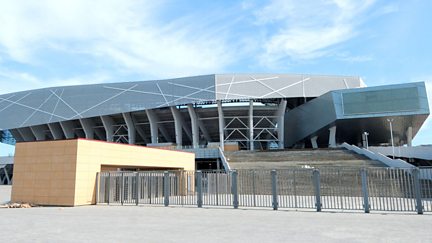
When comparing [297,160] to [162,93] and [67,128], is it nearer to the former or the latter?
[162,93]

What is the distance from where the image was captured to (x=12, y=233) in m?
9.02

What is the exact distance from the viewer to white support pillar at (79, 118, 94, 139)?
6209 cm

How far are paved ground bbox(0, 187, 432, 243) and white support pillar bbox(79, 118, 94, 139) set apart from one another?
52675 mm

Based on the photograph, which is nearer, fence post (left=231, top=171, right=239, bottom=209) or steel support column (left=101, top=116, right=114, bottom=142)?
fence post (left=231, top=171, right=239, bottom=209)

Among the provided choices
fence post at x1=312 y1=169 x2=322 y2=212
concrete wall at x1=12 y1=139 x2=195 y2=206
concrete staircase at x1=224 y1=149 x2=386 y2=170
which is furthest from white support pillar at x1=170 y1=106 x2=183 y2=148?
fence post at x1=312 y1=169 x2=322 y2=212

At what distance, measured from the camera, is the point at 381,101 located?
47.0m

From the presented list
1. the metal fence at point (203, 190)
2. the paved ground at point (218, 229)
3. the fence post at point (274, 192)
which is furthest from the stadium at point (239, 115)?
the paved ground at point (218, 229)

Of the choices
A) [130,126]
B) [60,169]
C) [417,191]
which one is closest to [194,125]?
[130,126]

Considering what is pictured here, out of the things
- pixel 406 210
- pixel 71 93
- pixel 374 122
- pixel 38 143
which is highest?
pixel 71 93

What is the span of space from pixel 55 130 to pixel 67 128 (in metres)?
2.86

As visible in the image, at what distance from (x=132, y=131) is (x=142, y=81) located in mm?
9665

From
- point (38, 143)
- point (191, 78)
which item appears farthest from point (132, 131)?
point (38, 143)

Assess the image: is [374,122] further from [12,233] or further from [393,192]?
[12,233]

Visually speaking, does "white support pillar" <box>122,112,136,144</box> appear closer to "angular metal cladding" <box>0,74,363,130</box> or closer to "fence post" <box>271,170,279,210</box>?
"angular metal cladding" <box>0,74,363,130</box>
